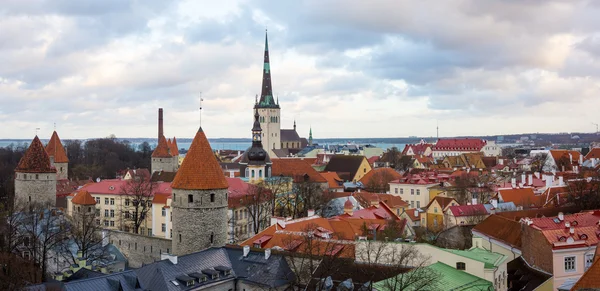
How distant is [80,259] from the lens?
33.0m

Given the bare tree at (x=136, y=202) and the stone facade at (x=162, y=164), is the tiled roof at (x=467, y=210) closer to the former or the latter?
the bare tree at (x=136, y=202)

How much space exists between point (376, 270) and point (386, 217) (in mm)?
15631

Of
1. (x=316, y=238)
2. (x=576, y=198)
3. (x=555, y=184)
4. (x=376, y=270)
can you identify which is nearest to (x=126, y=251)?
(x=316, y=238)

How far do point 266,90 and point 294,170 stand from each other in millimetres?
44242

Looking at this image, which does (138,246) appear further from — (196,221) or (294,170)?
(294,170)

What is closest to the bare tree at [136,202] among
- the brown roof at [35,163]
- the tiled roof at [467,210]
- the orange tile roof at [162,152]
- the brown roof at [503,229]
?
the brown roof at [35,163]

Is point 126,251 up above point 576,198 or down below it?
below

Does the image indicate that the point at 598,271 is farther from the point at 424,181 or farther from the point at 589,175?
the point at 424,181

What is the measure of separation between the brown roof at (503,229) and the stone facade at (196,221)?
13.5 meters

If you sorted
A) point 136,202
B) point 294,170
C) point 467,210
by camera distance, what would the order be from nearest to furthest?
point 467,210
point 136,202
point 294,170

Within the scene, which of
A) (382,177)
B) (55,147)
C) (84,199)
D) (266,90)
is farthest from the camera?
(266,90)

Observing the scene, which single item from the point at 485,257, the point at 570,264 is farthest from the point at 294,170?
the point at 570,264

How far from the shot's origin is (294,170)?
2557 inches

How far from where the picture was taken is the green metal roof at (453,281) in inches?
836
